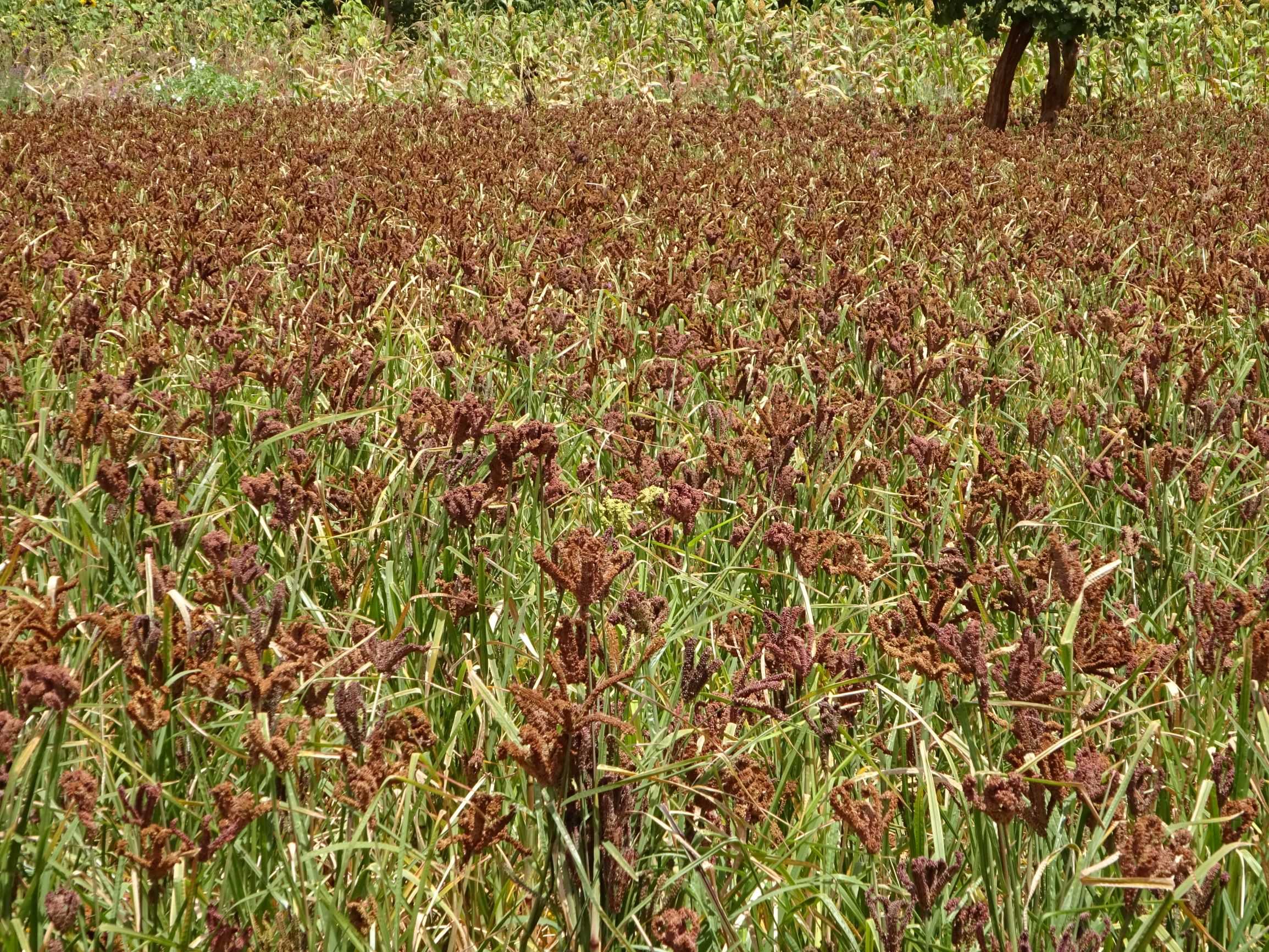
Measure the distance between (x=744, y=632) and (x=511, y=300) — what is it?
2203 mm

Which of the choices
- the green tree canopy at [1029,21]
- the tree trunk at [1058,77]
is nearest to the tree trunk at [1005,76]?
the green tree canopy at [1029,21]

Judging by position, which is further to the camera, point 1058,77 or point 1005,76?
point 1058,77

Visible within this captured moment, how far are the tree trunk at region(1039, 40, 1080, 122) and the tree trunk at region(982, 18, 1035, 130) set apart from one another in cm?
56

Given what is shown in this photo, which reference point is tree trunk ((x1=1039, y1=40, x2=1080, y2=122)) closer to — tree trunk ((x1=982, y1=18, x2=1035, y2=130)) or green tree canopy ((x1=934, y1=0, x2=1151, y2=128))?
green tree canopy ((x1=934, y1=0, x2=1151, y2=128))

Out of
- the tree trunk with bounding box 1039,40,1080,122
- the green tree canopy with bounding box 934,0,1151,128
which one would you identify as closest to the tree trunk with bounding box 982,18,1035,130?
the green tree canopy with bounding box 934,0,1151,128

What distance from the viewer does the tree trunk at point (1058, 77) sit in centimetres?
1230

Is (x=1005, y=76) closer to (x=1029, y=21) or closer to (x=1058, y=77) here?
(x=1029, y=21)

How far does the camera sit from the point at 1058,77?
12.5 m

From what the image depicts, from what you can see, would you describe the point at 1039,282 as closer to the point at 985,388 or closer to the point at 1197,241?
the point at 1197,241

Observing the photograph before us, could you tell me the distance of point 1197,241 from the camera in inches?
226

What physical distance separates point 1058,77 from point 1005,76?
1.19m

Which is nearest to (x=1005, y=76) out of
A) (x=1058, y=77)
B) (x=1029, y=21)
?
(x=1029, y=21)

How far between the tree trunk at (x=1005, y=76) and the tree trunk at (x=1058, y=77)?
0.56m

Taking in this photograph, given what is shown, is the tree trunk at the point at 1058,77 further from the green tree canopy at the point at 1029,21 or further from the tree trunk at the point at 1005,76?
the tree trunk at the point at 1005,76
